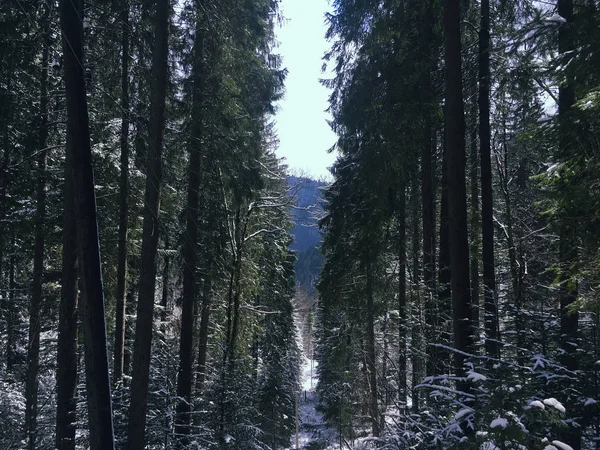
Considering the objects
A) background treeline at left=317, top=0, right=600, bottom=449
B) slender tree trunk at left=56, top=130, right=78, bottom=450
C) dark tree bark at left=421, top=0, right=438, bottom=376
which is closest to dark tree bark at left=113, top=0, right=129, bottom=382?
slender tree trunk at left=56, top=130, right=78, bottom=450

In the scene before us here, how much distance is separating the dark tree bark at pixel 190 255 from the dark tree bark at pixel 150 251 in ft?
5.83

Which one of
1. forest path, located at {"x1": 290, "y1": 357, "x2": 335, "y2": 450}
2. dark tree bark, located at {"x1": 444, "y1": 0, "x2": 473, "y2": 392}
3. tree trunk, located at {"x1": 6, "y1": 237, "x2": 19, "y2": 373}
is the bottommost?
forest path, located at {"x1": 290, "y1": 357, "x2": 335, "y2": 450}

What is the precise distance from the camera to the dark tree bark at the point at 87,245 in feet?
19.2

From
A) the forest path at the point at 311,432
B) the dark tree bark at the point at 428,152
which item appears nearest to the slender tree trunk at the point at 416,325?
the dark tree bark at the point at 428,152

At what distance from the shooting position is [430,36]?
10.5m

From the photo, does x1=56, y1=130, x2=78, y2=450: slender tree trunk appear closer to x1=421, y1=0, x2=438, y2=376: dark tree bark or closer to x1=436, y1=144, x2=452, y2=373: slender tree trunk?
x1=421, y1=0, x2=438, y2=376: dark tree bark

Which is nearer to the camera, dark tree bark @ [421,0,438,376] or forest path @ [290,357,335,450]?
dark tree bark @ [421,0,438,376]

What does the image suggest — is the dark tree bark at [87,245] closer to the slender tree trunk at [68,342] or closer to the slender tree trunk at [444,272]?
the slender tree trunk at [68,342]

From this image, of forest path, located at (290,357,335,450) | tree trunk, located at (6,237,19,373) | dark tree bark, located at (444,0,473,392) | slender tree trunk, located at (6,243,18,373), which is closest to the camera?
dark tree bark, located at (444,0,473,392)

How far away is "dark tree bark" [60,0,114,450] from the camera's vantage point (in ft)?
19.2

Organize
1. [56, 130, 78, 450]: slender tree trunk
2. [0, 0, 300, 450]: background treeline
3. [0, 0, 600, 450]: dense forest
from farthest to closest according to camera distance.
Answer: [56, 130, 78, 450]: slender tree trunk, [0, 0, 300, 450]: background treeline, [0, 0, 600, 450]: dense forest

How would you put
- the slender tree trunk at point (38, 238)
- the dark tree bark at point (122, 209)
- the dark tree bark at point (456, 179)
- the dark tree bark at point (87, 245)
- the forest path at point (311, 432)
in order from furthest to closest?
the forest path at point (311, 432)
the slender tree trunk at point (38, 238)
the dark tree bark at point (122, 209)
the dark tree bark at point (456, 179)
the dark tree bark at point (87, 245)

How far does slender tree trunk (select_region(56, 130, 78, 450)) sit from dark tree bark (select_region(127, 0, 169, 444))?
1.18 metres

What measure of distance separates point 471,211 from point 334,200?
5338 mm
